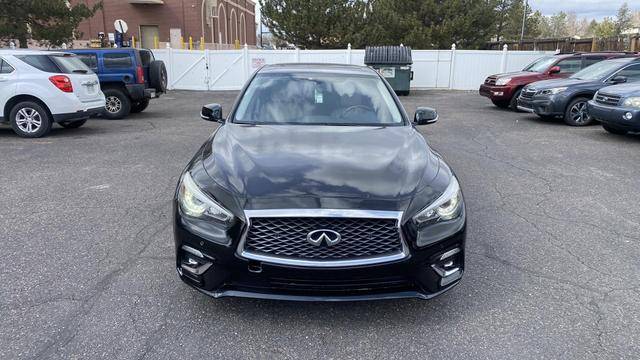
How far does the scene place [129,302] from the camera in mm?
3277

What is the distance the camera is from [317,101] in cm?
452

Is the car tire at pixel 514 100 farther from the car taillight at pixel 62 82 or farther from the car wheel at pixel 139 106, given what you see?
the car taillight at pixel 62 82

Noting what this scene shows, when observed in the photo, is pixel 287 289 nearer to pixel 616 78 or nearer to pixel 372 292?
pixel 372 292

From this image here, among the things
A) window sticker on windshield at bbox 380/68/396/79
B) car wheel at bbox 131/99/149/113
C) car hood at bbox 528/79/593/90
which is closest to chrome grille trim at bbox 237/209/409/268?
car hood at bbox 528/79/593/90

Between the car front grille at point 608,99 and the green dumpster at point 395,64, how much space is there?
31.0 feet

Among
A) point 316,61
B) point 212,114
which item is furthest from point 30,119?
point 316,61

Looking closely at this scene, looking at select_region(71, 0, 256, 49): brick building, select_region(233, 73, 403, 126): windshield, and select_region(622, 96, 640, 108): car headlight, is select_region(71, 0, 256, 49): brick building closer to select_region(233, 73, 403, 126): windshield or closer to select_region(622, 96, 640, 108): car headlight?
select_region(622, 96, 640, 108): car headlight

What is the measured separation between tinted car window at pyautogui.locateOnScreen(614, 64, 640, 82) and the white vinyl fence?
10957mm

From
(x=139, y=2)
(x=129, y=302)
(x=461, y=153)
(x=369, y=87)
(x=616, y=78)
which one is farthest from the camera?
(x=139, y=2)

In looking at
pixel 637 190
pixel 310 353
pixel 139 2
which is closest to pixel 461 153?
pixel 637 190

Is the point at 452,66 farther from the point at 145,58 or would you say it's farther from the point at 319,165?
the point at 319,165

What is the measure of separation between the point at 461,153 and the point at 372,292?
6008 millimetres

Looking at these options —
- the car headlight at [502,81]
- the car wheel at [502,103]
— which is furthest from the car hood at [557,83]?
the car wheel at [502,103]

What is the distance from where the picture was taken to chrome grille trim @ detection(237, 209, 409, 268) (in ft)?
8.92
